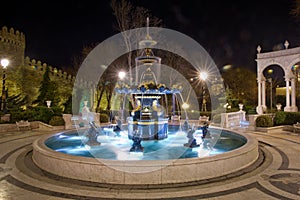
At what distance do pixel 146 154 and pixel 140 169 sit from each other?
2.52 meters

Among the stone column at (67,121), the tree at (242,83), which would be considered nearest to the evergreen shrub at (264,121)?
the stone column at (67,121)

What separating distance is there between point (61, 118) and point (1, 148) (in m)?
6.80

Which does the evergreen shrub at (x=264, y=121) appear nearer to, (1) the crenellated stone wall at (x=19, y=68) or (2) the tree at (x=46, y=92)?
(2) the tree at (x=46, y=92)

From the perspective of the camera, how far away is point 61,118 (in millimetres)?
16875

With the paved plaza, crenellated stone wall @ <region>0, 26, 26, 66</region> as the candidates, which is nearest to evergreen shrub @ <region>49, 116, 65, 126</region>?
the paved plaza

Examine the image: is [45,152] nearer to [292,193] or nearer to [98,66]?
[292,193]

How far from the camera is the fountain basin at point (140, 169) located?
5559 millimetres

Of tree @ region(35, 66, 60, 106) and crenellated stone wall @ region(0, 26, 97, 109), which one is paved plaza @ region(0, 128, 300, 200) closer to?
tree @ region(35, 66, 60, 106)

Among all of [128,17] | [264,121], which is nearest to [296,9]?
[264,121]

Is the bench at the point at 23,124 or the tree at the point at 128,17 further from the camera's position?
the tree at the point at 128,17

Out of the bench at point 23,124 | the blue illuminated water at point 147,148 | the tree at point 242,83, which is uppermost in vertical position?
the tree at point 242,83

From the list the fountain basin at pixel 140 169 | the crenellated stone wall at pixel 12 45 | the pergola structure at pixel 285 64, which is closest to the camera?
the fountain basin at pixel 140 169

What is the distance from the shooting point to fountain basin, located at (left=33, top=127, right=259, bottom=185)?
5559 mm

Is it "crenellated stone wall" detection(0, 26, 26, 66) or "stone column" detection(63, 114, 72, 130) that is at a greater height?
"crenellated stone wall" detection(0, 26, 26, 66)
